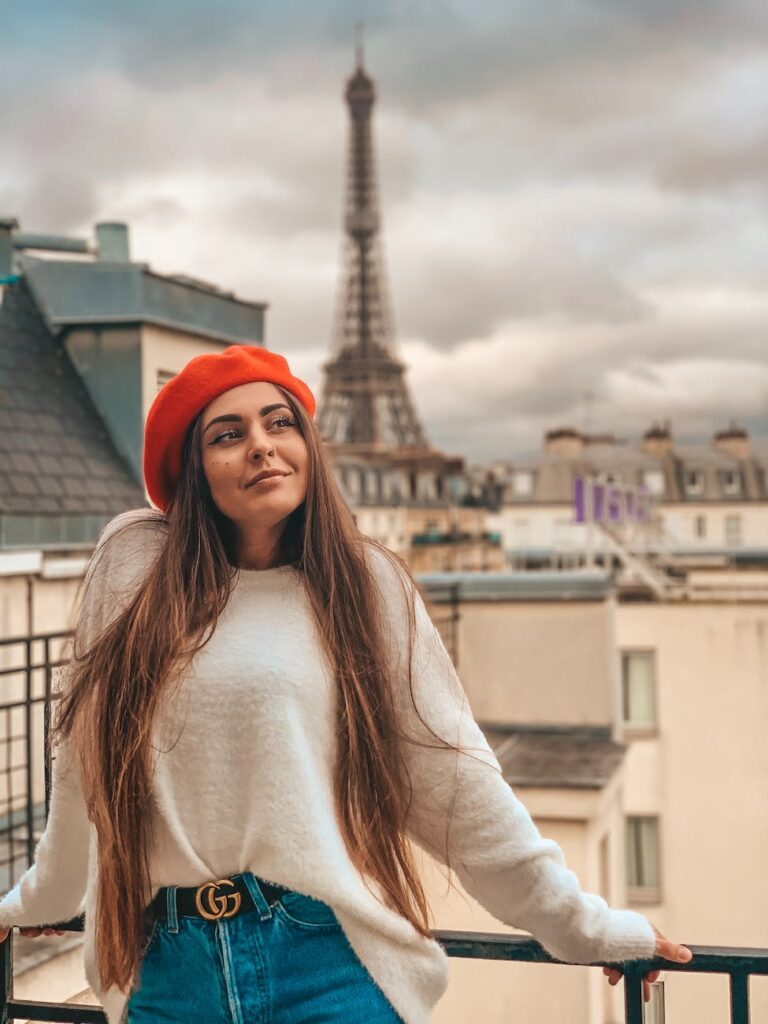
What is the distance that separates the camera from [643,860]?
44.8 ft

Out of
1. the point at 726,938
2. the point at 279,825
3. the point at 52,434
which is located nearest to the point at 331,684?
the point at 279,825

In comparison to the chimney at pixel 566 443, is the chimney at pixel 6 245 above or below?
below

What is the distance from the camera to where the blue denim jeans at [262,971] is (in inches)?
60.6

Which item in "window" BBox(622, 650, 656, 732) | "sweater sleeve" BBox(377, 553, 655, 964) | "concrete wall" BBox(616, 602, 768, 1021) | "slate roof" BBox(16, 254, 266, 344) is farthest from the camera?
"window" BBox(622, 650, 656, 732)

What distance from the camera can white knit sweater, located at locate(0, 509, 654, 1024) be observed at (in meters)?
1.59

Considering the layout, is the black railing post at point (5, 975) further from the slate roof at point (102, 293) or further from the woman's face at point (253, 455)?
the slate roof at point (102, 293)

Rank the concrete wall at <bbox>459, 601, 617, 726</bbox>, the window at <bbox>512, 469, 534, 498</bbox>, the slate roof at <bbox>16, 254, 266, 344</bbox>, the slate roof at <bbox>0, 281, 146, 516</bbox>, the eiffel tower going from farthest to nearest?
1. the eiffel tower
2. the window at <bbox>512, 469, 534, 498</bbox>
3. the concrete wall at <bbox>459, 601, 617, 726</bbox>
4. the slate roof at <bbox>16, 254, 266, 344</bbox>
5. the slate roof at <bbox>0, 281, 146, 516</bbox>

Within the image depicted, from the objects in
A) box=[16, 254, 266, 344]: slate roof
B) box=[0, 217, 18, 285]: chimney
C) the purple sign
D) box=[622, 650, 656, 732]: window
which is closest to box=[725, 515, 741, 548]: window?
the purple sign

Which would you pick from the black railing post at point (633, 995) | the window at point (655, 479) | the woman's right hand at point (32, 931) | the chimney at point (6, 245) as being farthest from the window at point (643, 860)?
the window at point (655, 479)

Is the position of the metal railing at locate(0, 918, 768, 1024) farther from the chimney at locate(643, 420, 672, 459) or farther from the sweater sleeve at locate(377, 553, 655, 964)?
the chimney at locate(643, 420, 672, 459)

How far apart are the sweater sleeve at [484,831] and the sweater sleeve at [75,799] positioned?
442mm

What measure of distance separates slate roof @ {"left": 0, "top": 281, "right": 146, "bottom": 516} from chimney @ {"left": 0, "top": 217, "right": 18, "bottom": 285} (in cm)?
66

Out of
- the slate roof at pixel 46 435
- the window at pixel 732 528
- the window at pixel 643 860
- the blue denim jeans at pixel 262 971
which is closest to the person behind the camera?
the blue denim jeans at pixel 262 971

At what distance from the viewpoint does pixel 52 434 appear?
8.77 m
